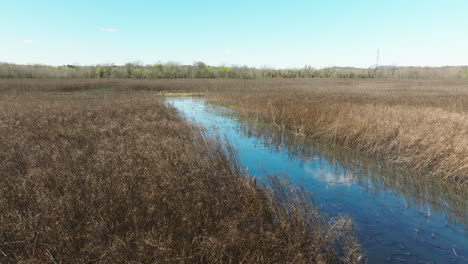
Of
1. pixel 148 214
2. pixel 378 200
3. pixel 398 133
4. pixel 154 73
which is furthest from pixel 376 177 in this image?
pixel 154 73

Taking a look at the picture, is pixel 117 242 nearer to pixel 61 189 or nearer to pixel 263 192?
pixel 61 189

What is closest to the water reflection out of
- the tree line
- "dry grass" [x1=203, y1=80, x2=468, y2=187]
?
"dry grass" [x1=203, y1=80, x2=468, y2=187]

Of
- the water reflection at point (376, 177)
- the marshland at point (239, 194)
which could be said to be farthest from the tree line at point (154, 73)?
the water reflection at point (376, 177)

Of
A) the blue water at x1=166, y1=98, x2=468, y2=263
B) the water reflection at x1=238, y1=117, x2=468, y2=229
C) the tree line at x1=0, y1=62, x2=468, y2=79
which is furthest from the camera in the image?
the tree line at x1=0, y1=62, x2=468, y2=79

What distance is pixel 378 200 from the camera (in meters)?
5.19

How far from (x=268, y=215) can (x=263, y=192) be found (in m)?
0.70

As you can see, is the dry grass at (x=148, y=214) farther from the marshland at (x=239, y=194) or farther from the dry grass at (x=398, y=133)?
the dry grass at (x=398, y=133)

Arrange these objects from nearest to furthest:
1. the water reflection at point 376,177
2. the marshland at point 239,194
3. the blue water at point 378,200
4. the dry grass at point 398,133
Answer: the marshland at point 239,194
the blue water at point 378,200
the water reflection at point 376,177
the dry grass at point 398,133

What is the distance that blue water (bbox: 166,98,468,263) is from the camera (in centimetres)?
375

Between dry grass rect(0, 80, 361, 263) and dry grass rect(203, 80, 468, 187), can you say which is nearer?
dry grass rect(0, 80, 361, 263)

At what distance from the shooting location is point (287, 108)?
13.2 m

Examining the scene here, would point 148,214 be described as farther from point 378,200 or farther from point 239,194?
point 378,200

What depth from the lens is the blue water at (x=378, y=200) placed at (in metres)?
3.75

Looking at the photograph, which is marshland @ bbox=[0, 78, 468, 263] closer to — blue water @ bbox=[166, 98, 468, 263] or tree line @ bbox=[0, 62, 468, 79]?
blue water @ bbox=[166, 98, 468, 263]
